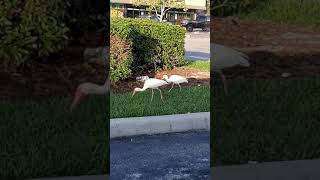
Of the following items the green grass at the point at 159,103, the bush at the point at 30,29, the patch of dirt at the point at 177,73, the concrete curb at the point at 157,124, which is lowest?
the concrete curb at the point at 157,124

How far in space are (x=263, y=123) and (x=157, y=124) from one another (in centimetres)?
181

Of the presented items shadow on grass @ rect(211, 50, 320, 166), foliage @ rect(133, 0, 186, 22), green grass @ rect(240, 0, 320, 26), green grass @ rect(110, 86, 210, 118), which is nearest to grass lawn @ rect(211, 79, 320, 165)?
shadow on grass @ rect(211, 50, 320, 166)

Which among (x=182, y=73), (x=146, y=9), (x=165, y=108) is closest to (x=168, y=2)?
(x=146, y=9)

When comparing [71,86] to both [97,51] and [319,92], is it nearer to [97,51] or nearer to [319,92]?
[97,51]

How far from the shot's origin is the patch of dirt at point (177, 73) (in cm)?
908

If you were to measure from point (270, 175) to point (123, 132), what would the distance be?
7.15ft

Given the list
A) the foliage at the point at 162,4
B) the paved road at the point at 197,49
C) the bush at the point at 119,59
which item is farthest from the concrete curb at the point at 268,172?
the foliage at the point at 162,4

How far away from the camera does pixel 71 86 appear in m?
4.44

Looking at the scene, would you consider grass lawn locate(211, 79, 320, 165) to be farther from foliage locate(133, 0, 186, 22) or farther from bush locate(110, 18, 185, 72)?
foliage locate(133, 0, 186, 22)

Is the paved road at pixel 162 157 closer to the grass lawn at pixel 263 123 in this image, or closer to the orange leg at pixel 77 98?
the grass lawn at pixel 263 123

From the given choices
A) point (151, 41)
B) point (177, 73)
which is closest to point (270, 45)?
point (151, 41)

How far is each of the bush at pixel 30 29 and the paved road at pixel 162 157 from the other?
1.45 m

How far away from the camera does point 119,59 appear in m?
8.78

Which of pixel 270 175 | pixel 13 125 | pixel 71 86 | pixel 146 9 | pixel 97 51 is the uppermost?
pixel 146 9
